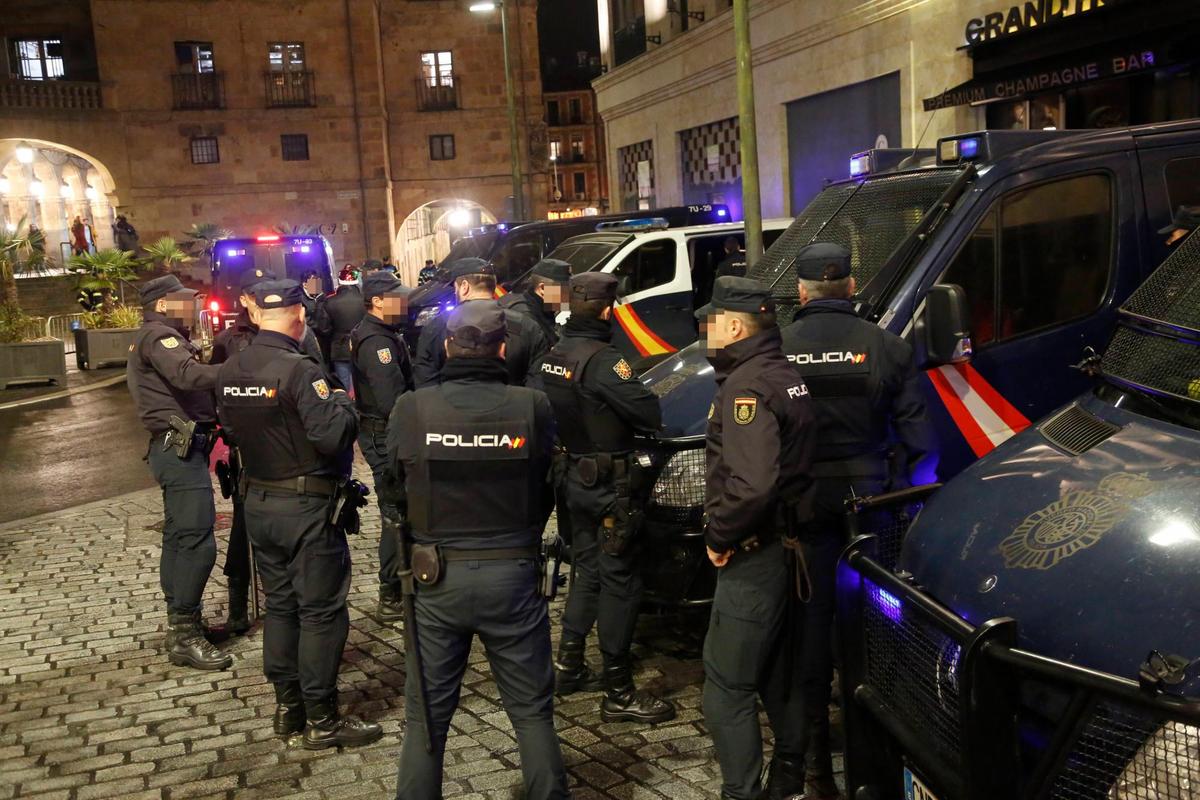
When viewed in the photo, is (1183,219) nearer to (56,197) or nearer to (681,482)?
(681,482)

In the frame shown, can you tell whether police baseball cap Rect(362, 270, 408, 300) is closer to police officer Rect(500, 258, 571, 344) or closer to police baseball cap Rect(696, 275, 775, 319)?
police officer Rect(500, 258, 571, 344)

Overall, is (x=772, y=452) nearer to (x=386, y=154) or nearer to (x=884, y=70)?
(x=884, y=70)

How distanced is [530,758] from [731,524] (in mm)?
1082

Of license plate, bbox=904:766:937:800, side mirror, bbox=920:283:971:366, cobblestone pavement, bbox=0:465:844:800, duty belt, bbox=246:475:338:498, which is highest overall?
side mirror, bbox=920:283:971:366

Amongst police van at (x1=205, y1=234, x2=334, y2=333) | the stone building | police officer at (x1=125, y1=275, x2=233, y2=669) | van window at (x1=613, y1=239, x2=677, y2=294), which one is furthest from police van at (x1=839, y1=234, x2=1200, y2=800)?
the stone building

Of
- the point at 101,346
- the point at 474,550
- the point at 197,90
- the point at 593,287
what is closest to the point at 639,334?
the point at 593,287

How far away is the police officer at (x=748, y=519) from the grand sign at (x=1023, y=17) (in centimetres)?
914

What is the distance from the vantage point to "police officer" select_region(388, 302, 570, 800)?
389 cm

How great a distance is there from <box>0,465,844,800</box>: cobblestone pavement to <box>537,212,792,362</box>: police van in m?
4.71

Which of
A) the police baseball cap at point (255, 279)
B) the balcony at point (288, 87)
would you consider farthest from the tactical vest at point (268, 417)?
the balcony at point (288, 87)

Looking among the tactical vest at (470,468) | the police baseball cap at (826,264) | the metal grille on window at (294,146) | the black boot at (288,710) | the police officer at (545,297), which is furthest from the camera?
the metal grille on window at (294,146)

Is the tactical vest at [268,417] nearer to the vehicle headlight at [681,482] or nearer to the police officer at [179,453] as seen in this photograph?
the police officer at [179,453]

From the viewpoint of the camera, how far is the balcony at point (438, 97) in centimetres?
4109

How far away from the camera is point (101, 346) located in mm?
22906
